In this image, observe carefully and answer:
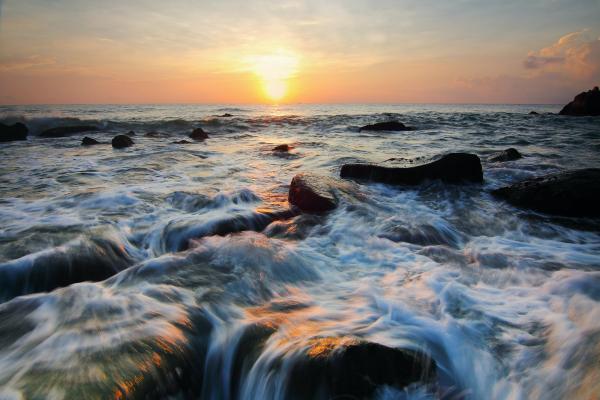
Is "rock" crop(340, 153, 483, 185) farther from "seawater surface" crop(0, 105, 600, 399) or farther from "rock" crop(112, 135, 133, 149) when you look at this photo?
"rock" crop(112, 135, 133, 149)

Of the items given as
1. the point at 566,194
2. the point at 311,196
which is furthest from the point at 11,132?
the point at 566,194

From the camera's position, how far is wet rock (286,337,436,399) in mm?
1845

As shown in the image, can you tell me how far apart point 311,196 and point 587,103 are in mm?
34962

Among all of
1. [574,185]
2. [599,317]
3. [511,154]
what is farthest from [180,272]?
[511,154]

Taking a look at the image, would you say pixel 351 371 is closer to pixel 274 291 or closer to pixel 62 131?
pixel 274 291

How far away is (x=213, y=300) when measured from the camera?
116 inches

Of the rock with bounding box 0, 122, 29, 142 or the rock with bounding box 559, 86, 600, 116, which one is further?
the rock with bounding box 559, 86, 600, 116

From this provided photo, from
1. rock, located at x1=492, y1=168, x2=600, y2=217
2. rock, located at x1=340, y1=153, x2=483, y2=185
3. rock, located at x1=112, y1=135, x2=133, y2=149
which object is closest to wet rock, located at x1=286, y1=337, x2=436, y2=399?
rock, located at x1=492, y1=168, x2=600, y2=217

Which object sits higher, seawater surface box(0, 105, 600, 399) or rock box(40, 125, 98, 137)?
rock box(40, 125, 98, 137)

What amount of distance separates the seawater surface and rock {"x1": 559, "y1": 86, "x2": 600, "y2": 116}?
105 feet

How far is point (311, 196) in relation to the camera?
533 cm

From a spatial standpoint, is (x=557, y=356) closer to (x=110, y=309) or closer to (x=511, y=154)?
(x=110, y=309)

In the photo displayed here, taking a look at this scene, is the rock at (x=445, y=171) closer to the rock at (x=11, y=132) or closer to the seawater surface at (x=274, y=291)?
the seawater surface at (x=274, y=291)

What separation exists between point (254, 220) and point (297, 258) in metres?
1.32
